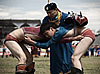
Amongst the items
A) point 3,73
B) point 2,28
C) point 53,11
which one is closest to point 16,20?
point 2,28

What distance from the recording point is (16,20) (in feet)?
197

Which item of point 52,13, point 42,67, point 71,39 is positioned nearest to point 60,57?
point 71,39

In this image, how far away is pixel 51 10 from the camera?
6652mm

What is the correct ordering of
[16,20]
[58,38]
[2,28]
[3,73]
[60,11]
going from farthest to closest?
[16,20], [2,28], [3,73], [60,11], [58,38]

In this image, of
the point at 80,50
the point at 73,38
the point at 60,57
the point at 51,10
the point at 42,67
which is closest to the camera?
the point at 80,50

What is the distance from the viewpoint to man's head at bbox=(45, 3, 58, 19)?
662cm

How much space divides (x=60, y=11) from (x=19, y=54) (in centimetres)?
119

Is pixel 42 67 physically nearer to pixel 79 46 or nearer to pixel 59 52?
pixel 59 52

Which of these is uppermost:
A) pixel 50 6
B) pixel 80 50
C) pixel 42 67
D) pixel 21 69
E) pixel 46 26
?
pixel 50 6

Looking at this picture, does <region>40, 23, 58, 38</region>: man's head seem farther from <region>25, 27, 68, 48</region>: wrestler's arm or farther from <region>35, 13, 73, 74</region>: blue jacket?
<region>35, 13, 73, 74</region>: blue jacket

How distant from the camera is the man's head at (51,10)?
21.7 ft

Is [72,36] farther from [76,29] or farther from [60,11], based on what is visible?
[60,11]

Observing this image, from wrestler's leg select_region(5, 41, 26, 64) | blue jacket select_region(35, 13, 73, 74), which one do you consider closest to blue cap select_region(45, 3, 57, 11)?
blue jacket select_region(35, 13, 73, 74)

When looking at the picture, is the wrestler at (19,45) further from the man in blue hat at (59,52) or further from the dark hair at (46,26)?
the man in blue hat at (59,52)
